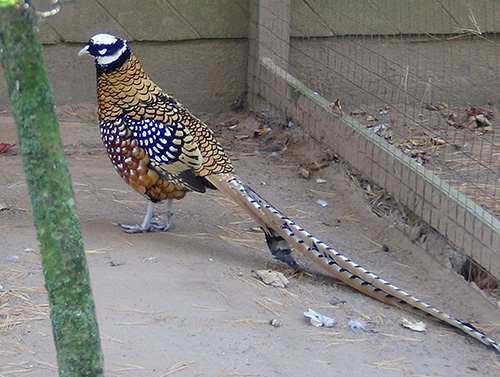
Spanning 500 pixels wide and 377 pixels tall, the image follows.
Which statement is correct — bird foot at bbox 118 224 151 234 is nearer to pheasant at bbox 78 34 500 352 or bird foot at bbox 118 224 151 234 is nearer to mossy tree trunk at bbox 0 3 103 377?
pheasant at bbox 78 34 500 352

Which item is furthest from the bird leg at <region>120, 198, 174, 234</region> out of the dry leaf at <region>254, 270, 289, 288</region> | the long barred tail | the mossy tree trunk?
the mossy tree trunk

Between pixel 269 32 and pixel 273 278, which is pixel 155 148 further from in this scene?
pixel 269 32

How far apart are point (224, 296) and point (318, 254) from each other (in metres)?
0.56

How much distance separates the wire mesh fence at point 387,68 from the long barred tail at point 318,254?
1.42 meters

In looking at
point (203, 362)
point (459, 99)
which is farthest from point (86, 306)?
point (459, 99)

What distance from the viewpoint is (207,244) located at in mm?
4340

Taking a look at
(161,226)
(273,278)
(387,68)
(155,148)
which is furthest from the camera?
(387,68)

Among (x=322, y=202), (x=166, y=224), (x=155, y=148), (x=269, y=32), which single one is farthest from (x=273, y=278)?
(x=269, y=32)

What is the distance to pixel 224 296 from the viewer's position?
3.68 m

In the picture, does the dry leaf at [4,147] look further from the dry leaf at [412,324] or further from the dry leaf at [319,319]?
the dry leaf at [412,324]

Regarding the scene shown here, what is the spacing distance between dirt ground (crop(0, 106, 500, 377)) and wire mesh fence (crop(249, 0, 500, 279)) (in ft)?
2.56

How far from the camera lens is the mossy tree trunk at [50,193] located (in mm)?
1704

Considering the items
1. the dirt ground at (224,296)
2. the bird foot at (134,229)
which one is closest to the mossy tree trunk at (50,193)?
the dirt ground at (224,296)

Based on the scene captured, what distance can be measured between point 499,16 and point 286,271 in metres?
3.29
